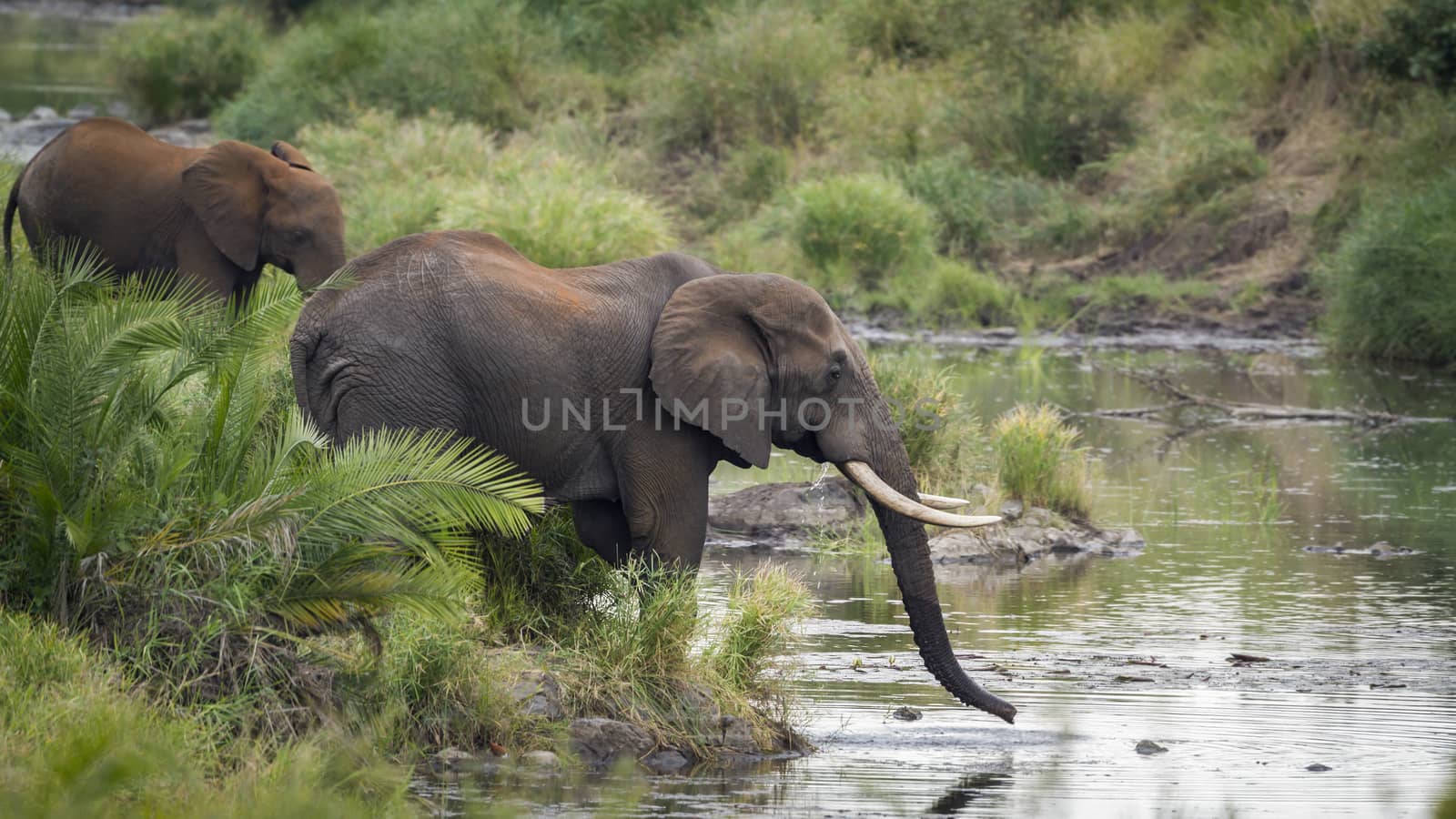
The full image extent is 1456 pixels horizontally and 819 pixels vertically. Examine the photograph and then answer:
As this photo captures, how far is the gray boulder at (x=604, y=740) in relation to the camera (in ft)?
27.5

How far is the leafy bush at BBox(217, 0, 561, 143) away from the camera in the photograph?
33.7 metres

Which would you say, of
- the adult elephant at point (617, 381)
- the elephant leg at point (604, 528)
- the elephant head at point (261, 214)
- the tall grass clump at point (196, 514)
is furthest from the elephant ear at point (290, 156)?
the tall grass clump at point (196, 514)

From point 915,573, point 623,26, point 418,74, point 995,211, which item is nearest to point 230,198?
point 915,573

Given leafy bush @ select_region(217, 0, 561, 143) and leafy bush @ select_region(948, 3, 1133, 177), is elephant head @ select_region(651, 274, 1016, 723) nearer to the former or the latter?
leafy bush @ select_region(948, 3, 1133, 177)

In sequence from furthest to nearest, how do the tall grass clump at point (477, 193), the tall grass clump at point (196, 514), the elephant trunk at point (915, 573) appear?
the tall grass clump at point (477, 193), the elephant trunk at point (915, 573), the tall grass clump at point (196, 514)

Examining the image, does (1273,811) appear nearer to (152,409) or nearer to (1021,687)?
(1021,687)

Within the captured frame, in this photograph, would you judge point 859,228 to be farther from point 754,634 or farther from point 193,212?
point 754,634

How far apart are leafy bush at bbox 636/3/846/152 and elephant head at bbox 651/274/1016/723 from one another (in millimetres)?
22718

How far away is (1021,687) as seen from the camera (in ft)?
33.2

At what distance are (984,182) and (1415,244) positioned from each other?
25.3 ft

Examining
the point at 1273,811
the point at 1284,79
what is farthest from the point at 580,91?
the point at 1273,811

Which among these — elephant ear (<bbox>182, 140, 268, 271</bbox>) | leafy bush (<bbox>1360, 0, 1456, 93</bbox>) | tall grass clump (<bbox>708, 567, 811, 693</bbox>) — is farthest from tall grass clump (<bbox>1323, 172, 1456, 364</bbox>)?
tall grass clump (<bbox>708, 567, 811, 693</bbox>)

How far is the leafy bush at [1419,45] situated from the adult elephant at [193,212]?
61.5 ft

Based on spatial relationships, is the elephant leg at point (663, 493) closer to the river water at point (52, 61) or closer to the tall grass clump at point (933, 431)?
the tall grass clump at point (933, 431)
